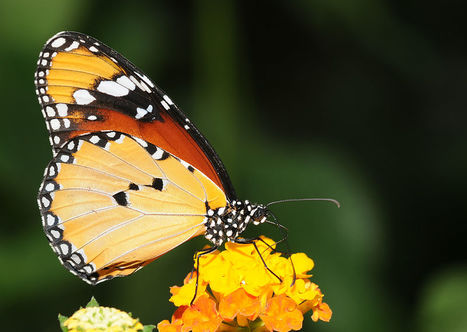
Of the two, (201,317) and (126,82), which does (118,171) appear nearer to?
(126,82)

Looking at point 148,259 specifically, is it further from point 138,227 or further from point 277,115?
point 277,115

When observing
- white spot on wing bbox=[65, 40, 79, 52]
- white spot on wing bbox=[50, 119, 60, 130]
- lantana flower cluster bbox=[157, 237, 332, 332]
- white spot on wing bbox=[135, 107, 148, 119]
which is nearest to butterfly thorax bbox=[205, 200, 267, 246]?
lantana flower cluster bbox=[157, 237, 332, 332]

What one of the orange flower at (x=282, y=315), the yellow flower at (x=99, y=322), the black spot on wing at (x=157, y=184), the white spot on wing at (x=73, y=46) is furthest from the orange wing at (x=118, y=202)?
the orange flower at (x=282, y=315)

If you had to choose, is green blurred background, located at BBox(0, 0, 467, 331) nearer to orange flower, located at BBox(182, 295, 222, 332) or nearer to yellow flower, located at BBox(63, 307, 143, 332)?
orange flower, located at BBox(182, 295, 222, 332)

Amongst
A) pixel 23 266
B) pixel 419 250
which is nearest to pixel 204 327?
pixel 23 266

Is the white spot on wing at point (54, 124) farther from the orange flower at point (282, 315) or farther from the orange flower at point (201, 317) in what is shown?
the orange flower at point (282, 315)

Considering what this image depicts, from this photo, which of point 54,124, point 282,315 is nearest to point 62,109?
point 54,124
